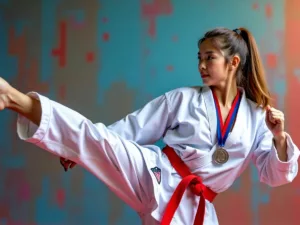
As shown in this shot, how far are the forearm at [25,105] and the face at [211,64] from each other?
24.1 inches

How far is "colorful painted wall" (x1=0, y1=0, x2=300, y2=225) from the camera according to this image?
1868 mm

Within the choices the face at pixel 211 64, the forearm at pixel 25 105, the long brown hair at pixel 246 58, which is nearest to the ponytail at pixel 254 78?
the long brown hair at pixel 246 58

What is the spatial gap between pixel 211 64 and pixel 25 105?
0.67 m

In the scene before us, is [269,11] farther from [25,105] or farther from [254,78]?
[25,105]

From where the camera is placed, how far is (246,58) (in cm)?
164

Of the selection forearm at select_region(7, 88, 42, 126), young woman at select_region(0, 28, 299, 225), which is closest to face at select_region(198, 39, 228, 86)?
young woman at select_region(0, 28, 299, 225)

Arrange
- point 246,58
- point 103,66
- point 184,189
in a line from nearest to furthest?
point 184,189, point 246,58, point 103,66

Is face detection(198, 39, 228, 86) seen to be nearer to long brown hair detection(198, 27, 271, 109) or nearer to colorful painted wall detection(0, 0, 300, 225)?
long brown hair detection(198, 27, 271, 109)

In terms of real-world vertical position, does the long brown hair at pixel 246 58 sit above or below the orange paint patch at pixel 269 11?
below

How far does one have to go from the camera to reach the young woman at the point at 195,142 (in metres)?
1.31

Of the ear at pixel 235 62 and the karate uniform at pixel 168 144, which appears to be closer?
the karate uniform at pixel 168 144

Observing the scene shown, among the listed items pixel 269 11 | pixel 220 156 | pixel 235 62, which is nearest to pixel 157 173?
pixel 220 156

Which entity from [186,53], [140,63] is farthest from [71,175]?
[186,53]

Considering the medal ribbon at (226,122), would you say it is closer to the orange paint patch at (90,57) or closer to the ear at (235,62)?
the ear at (235,62)
